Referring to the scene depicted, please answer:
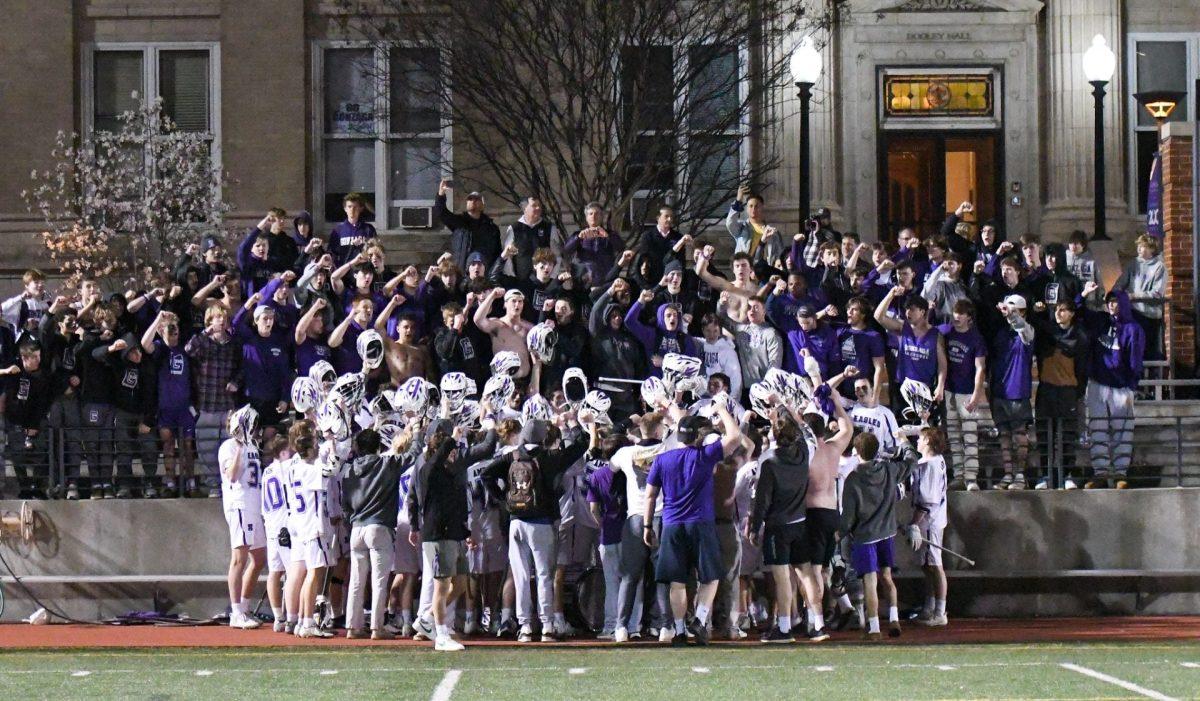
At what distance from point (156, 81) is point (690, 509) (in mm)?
14681

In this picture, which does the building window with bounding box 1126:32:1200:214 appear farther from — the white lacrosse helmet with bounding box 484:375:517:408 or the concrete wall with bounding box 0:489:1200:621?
the white lacrosse helmet with bounding box 484:375:517:408

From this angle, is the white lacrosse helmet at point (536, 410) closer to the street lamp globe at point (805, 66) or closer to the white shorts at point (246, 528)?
the white shorts at point (246, 528)

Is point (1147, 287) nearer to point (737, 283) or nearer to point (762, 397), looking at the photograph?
point (737, 283)

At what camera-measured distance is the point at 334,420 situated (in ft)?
56.4

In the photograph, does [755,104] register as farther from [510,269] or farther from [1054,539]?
[1054,539]

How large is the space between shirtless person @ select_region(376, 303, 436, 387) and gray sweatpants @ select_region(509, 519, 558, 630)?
7.54 feet

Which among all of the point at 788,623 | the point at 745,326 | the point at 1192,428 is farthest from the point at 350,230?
the point at 1192,428

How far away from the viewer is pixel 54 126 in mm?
27531

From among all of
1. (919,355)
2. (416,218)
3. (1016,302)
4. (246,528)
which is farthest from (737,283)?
(416,218)

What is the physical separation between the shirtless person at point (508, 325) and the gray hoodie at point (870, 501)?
335 centimetres

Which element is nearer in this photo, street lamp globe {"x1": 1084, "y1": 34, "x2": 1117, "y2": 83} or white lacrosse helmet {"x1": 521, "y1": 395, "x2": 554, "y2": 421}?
white lacrosse helmet {"x1": 521, "y1": 395, "x2": 554, "y2": 421}

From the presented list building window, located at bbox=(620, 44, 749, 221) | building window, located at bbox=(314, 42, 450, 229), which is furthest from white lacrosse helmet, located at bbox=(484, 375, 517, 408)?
building window, located at bbox=(314, 42, 450, 229)

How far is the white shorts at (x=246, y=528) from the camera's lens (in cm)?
1770

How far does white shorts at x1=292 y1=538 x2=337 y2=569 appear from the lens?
17.0 m
